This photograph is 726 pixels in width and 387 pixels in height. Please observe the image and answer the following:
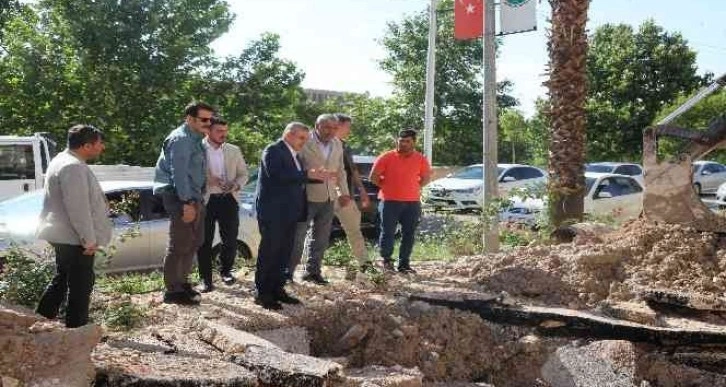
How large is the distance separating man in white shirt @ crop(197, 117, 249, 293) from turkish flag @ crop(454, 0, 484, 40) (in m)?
4.86

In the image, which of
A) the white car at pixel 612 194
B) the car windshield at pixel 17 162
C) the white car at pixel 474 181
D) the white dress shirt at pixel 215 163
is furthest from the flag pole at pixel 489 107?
the car windshield at pixel 17 162

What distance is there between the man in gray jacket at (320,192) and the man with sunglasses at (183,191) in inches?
43.7

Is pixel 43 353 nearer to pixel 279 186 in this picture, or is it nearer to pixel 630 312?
pixel 279 186

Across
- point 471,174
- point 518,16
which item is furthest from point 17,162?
point 471,174

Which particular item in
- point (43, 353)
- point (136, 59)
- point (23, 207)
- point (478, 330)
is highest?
point (136, 59)

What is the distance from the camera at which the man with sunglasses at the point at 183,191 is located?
629cm

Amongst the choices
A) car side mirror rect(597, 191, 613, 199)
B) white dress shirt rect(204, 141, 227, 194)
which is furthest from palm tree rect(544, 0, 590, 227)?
white dress shirt rect(204, 141, 227, 194)

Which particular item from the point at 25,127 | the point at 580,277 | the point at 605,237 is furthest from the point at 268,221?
the point at 25,127

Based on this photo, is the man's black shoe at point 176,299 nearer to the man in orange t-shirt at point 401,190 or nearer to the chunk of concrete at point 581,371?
the man in orange t-shirt at point 401,190

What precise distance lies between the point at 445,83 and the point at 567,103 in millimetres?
19817

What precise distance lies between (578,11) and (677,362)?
5646mm

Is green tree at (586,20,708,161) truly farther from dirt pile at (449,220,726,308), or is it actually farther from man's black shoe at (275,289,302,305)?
man's black shoe at (275,289,302,305)

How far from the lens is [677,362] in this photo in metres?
6.12

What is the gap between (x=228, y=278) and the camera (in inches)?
297
